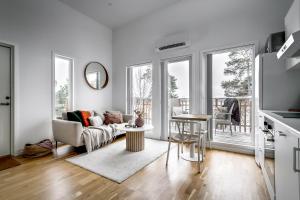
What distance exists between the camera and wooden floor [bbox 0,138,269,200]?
164 cm

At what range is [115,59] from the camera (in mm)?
4762

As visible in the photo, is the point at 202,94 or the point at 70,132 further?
the point at 202,94

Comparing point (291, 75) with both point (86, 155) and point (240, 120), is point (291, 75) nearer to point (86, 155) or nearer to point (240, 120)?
point (240, 120)

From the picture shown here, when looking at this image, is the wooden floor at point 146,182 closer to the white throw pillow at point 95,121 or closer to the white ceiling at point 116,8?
the white throw pillow at point 95,121

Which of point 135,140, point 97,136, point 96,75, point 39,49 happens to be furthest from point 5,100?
point 135,140

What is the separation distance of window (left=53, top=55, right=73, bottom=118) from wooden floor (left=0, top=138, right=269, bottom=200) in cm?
142

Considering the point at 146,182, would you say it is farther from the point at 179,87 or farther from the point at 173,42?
the point at 173,42

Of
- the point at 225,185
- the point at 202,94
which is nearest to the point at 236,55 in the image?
the point at 202,94

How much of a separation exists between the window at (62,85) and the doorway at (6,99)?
0.75m

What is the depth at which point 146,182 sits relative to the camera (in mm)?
1897

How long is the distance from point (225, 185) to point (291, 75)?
166 centimetres

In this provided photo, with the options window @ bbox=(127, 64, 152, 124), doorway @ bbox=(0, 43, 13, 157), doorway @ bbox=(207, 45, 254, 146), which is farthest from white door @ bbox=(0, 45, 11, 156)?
doorway @ bbox=(207, 45, 254, 146)

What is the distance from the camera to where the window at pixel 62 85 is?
3512 millimetres

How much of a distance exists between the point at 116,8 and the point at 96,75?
1.81 metres
